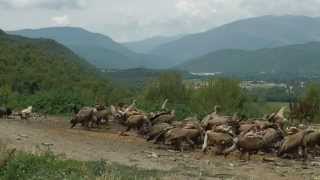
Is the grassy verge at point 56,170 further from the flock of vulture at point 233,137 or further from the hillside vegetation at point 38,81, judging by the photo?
the hillside vegetation at point 38,81

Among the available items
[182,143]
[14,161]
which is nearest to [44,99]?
[182,143]

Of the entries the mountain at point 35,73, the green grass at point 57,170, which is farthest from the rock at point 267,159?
the mountain at point 35,73

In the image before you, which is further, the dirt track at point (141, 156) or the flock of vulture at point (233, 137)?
the flock of vulture at point (233, 137)

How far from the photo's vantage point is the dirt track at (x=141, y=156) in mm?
14914

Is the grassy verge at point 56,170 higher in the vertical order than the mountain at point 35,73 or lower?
lower

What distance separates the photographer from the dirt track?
14.9m

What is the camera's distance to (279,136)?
1841cm

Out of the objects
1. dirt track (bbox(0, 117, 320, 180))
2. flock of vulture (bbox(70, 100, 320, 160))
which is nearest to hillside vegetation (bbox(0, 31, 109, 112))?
dirt track (bbox(0, 117, 320, 180))

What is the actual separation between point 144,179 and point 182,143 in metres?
6.68

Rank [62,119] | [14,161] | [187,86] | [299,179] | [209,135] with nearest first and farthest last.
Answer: [14,161] → [299,179] → [209,135] → [62,119] → [187,86]

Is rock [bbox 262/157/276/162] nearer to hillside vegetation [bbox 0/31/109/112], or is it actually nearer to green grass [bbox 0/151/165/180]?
green grass [bbox 0/151/165/180]

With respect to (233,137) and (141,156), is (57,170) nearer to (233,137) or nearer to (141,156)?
(141,156)

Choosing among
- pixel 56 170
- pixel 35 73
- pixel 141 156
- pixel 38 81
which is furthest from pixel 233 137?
pixel 35 73

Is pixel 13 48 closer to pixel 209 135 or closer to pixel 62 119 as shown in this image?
pixel 62 119
